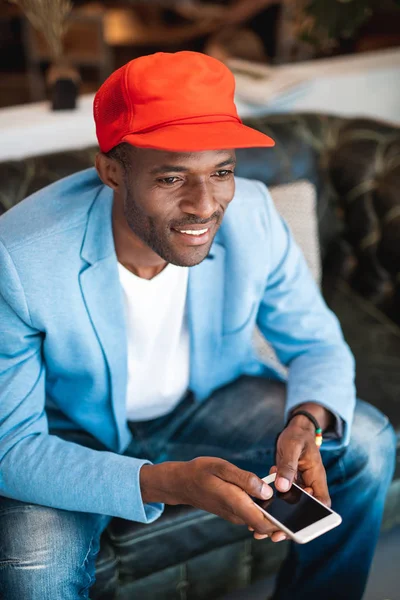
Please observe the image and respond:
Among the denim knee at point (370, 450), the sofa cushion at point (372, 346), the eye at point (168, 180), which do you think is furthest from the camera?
the sofa cushion at point (372, 346)

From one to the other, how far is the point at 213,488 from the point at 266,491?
9 centimetres

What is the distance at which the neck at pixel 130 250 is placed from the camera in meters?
1.21

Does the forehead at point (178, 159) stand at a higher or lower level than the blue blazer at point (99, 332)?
higher

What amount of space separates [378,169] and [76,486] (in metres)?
1.42

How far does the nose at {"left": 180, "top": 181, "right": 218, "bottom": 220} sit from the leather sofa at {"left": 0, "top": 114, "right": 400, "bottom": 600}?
0.67 meters

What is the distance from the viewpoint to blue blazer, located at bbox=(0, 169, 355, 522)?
1.09 meters

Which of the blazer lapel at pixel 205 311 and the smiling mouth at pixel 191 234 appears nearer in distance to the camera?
the smiling mouth at pixel 191 234

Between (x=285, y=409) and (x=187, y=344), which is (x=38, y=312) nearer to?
(x=187, y=344)

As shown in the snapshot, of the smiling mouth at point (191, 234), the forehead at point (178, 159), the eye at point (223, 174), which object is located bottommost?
the smiling mouth at point (191, 234)

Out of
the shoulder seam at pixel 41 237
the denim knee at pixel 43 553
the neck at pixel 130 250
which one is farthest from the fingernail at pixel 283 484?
the shoulder seam at pixel 41 237

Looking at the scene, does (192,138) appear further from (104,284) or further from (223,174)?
(104,284)

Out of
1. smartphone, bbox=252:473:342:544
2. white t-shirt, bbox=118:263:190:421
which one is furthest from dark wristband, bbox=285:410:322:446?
white t-shirt, bbox=118:263:190:421

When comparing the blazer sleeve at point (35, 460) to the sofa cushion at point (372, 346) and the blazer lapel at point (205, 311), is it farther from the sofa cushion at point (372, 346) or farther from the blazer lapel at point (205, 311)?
the sofa cushion at point (372, 346)

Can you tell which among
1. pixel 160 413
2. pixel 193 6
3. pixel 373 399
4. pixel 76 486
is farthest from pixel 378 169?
pixel 193 6
